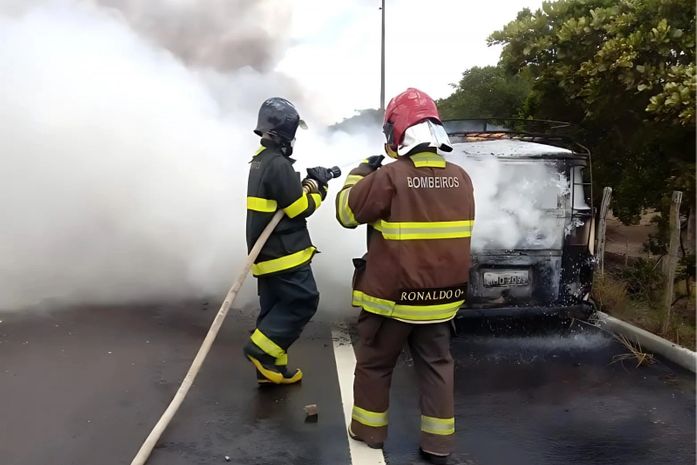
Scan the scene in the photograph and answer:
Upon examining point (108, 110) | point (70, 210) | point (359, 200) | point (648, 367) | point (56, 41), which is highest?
point (56, 41)

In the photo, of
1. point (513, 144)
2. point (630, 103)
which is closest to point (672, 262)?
point (513, 144)

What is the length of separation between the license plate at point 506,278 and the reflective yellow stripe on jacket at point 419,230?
1810 mm

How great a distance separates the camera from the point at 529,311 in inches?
197

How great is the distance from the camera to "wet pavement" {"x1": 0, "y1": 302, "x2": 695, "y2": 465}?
3.29m

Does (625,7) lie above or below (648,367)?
above

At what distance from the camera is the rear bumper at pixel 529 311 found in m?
4.91

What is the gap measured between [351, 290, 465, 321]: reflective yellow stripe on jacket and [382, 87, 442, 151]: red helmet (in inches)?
33.0

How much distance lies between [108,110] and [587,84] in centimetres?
527

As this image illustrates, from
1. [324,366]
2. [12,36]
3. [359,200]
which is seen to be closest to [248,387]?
[324,366]

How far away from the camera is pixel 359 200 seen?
3.14 meters

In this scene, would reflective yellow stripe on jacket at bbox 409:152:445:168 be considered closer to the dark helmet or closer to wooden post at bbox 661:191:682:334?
the dark helmet

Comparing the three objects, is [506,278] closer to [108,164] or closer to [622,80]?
[622,80]

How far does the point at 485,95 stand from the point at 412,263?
Result: 14784 millimetres

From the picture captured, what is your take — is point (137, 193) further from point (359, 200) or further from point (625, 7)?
point (625, 7)
